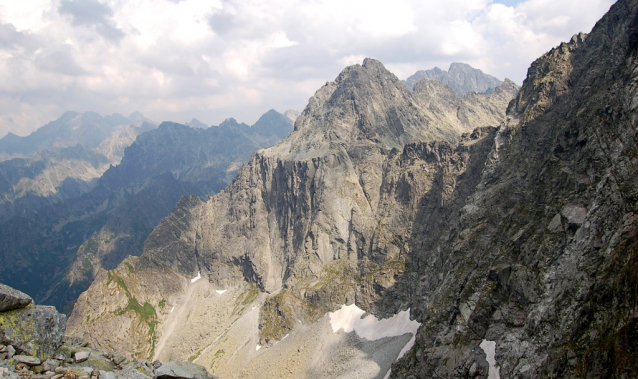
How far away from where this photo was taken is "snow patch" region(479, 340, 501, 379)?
51.0 metres

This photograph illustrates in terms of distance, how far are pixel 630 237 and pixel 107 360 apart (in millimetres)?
46879

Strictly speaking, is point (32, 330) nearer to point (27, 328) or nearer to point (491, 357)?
point (27, 328)

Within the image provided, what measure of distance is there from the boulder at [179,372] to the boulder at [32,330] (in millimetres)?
5761

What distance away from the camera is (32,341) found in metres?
18.8

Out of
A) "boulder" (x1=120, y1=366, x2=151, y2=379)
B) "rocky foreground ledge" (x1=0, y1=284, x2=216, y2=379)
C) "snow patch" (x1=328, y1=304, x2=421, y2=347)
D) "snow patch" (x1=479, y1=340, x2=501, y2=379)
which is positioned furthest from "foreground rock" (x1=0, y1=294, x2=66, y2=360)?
"snow patch" (x1=328, y1=304, x2=421, y2=347)

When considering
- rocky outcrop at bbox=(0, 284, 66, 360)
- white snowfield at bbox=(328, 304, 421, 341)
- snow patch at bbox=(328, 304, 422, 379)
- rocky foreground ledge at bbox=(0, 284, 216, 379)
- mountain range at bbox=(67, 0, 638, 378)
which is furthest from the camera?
white snowfield at bbox=(328, 304, 421, 341)

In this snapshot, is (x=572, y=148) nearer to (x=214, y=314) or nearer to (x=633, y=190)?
(x=633, y=190)

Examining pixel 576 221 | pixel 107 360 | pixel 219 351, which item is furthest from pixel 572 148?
pixel 219 351

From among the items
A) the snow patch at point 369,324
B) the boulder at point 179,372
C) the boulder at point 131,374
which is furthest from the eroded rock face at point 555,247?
the boulder at point 131,374

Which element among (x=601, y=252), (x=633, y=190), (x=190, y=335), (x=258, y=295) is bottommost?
(x=190, y=335)

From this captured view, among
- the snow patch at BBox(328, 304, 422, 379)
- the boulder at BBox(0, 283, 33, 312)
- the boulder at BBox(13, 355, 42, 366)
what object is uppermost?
the boulder at BBox(0, 283, 33, 312)

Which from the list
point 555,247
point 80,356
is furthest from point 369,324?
point 80,356

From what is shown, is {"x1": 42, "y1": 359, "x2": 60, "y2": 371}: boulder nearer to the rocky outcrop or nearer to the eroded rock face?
the rocky outcrop

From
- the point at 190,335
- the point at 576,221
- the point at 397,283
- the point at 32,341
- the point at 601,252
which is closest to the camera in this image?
the point at 32,341
